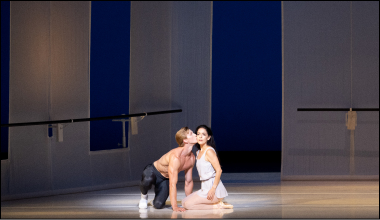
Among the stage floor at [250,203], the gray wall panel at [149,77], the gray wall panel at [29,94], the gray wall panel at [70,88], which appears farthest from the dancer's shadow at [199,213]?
the gray wall panel at [149,77]

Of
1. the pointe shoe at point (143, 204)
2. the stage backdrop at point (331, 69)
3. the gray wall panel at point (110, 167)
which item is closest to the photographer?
the pointe shoe at point (143, 204)

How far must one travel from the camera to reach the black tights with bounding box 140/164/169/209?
4.43 metres

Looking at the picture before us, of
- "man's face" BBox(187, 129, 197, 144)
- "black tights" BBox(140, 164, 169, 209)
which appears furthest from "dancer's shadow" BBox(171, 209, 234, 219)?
"man's face" BBox(187, 129, 197, 144)

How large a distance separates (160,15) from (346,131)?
280 centimetres

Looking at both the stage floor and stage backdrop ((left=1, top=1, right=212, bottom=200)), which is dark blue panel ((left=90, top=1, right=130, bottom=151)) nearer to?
stage backdrop ((left=1, top=1, right=212, bottom=200))

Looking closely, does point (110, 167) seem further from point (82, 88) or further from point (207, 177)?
point (207, 177)

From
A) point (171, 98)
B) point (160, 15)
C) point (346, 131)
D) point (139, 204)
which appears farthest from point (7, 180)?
point (346, 131)

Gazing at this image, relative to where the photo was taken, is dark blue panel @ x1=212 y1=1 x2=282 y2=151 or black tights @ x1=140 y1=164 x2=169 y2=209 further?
dark blue panel @ x1=212 y1=1 x2=282 y2=151

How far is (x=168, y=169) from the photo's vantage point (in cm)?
426

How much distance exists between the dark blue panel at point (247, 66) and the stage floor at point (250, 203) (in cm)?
264

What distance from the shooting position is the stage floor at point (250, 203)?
13.9ft

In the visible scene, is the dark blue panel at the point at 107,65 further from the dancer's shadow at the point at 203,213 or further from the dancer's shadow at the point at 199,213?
the dancer's shadow at the point at 203,213

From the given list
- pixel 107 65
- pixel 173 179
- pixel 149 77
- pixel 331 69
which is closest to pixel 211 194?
pixel 173 179

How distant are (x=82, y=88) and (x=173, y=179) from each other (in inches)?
72.6
